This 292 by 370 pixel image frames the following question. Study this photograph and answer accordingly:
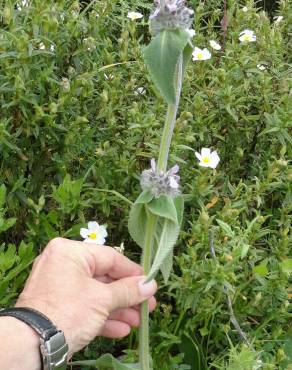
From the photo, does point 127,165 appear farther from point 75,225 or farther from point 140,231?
point 140,231

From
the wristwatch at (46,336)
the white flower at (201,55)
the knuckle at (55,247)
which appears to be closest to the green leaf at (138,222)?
the knuckle at (55,247)

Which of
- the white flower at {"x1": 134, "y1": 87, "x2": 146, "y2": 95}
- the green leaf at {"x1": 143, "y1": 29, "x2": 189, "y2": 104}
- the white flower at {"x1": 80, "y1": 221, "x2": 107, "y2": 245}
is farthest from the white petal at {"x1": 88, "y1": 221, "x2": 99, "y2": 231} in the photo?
the green leaf at {"x1": 143, "y1": 29, "x2": 189, "y2": 104}

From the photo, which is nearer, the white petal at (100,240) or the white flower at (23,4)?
the white petal at (100,240)

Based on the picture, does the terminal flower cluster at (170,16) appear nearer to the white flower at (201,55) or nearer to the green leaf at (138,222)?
the green leaf at (138,222)

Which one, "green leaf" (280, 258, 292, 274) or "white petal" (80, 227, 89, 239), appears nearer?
"green leaf" (280, 258, 292, 274)

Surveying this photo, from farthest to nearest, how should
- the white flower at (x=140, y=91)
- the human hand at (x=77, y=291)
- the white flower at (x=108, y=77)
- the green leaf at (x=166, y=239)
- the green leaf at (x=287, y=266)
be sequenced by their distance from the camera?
the white flower at (x=140, y=91), the white flower at (x=108, y=77), the green leaf at (x=287, y=266), the human hand at (x=77, y=291), the green leaf at (x=166, y=239)


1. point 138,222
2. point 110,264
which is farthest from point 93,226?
point 138,222

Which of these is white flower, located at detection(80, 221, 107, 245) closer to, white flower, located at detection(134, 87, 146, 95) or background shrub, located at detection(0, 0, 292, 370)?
background shrub, located at detection(0, 0, 292, 370)
